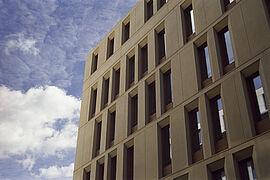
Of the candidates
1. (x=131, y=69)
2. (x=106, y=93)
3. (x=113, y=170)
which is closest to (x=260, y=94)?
(x=113, y=170)

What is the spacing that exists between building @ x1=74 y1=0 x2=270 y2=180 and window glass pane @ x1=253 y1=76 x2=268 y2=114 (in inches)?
2.2

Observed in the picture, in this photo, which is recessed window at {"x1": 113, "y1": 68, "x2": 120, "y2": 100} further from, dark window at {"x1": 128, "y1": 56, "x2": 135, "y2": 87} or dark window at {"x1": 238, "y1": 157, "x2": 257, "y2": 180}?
dark window at {"x1": 238, "y1": 157, "x2": 257, "y2": 180}

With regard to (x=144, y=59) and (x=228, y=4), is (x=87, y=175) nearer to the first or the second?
(x=144, y=59)

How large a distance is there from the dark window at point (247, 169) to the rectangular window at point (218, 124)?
46.8 inches

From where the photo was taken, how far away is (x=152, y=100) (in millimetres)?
23984

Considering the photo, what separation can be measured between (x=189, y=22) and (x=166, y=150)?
29.8 ft

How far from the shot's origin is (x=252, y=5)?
18.4m

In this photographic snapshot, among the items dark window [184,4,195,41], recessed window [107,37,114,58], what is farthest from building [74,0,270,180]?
recessed window [107,37,114,58]

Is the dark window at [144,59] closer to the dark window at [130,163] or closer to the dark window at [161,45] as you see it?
the dark window at [161,45]

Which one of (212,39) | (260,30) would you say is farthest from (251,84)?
(212,39)

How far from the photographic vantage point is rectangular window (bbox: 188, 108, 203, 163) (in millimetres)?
18125

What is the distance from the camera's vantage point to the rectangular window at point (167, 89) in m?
22.1

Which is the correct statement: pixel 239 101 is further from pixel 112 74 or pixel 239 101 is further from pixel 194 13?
pixel 112 74

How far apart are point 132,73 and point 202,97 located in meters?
9.99
